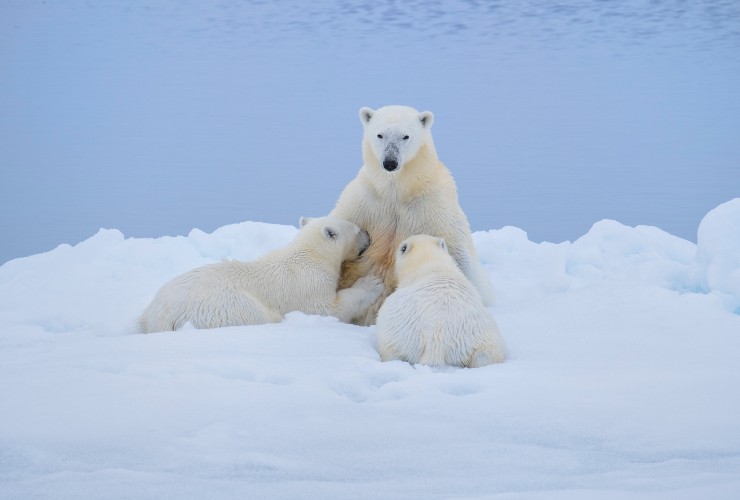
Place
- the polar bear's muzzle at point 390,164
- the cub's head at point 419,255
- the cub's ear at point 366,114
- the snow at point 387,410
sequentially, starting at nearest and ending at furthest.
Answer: the snow at point 387,410 < the cub's head at point 419,255 < the polar bear's muzzle at point 390,164 < the cub's ear at point 366,114

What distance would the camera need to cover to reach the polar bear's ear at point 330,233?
5.66 m

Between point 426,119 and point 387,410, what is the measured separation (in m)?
2.71

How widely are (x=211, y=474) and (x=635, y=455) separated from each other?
1468 millimetres

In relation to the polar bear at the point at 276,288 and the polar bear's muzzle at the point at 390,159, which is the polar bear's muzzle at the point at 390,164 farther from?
the polar bear at the point at 276,288

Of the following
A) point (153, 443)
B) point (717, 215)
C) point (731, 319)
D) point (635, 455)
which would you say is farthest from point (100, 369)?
point (717, 215)

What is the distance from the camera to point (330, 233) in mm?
5695

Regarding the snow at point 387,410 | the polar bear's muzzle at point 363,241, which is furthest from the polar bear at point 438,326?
the polar bear's muzzle at point 363,241

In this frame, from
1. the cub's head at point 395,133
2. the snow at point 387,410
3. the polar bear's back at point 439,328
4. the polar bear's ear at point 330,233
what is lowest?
the snow at point 387,410

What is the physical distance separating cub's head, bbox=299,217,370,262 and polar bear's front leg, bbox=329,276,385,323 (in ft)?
0.76

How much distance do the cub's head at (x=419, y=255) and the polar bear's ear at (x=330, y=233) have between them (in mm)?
502

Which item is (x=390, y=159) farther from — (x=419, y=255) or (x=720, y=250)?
(x=720, y=250)

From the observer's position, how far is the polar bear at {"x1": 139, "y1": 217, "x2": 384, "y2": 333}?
16.7 ft

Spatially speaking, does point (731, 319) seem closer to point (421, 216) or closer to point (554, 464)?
point (421, 216)

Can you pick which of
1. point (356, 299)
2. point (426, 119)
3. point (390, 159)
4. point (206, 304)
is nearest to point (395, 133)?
point (390, 159)
